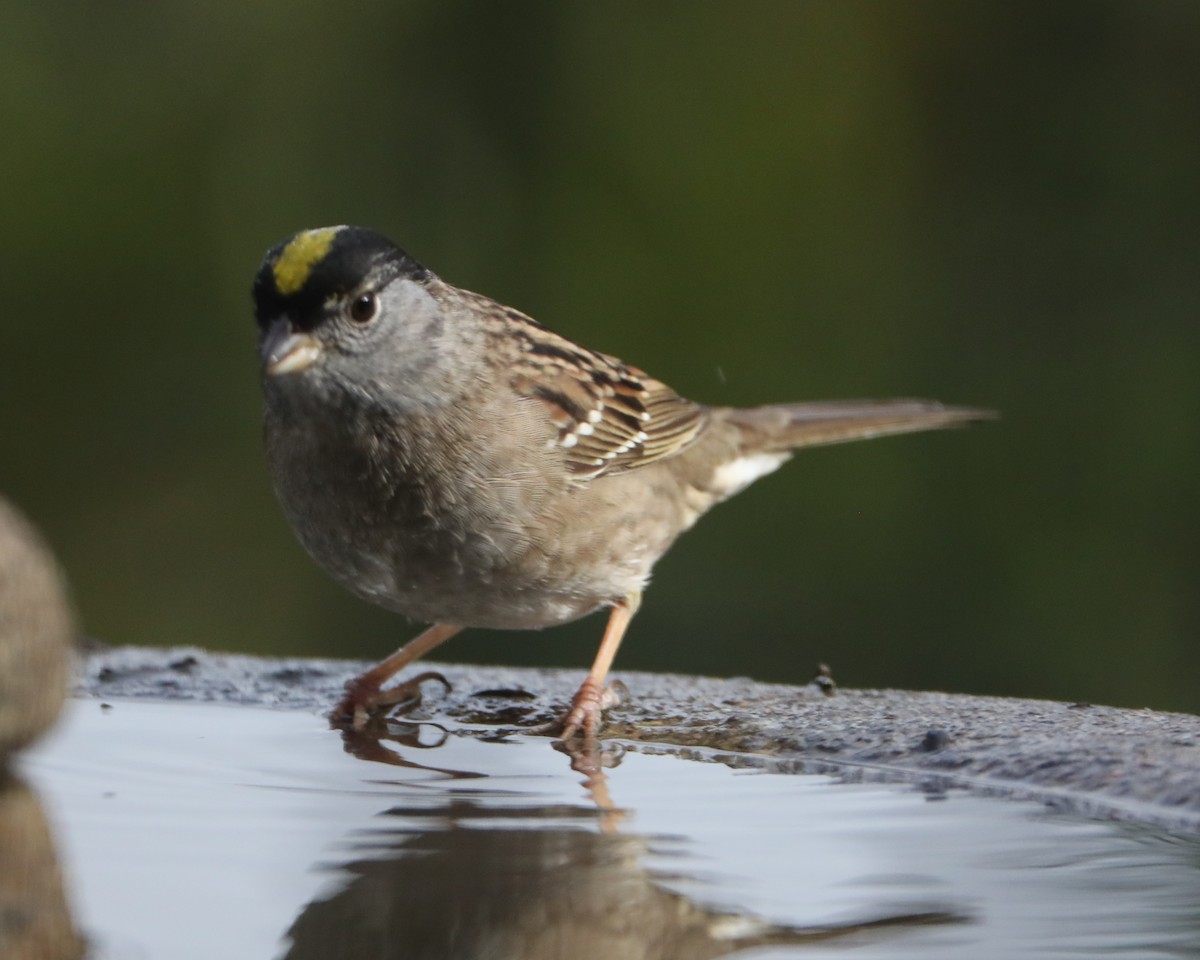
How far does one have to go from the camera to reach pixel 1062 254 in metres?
7.60

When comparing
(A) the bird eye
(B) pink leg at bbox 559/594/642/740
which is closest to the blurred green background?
(B) pink leg at bbox 559/594/642/740

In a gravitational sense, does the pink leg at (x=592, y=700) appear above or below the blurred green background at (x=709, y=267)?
below

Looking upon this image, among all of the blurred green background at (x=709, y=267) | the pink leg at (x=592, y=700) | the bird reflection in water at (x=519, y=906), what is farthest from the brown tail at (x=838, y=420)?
the bird reflection in water at (x=519, y=906)

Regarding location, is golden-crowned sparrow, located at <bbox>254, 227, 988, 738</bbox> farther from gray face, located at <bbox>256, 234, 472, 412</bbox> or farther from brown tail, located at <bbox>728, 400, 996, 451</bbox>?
brown tail, located at <bbox>728, 400, 996, 451</bbox>

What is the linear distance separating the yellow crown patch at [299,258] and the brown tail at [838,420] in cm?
171

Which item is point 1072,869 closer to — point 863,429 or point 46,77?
point 863,429

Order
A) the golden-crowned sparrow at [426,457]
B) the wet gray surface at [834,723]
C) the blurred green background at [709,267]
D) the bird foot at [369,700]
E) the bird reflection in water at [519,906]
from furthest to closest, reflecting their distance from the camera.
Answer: the blurred green background at [709,267] → the golden-crowned sparrow at [426,457] → the bird foot at [369,700] → the wet gray surface at [834,723] → the bird reflection in water at [519,906]

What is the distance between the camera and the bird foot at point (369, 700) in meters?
3.07

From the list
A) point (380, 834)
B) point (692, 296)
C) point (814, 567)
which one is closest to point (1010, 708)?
point (380, 834)

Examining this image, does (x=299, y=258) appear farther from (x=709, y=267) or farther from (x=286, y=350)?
(x=709, y=267)

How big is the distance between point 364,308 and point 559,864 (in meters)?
1.72

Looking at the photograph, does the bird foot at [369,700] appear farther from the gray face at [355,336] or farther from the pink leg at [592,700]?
the gray face at [355,336]

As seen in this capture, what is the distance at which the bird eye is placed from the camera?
11.3 feet

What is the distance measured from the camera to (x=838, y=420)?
191 inches
